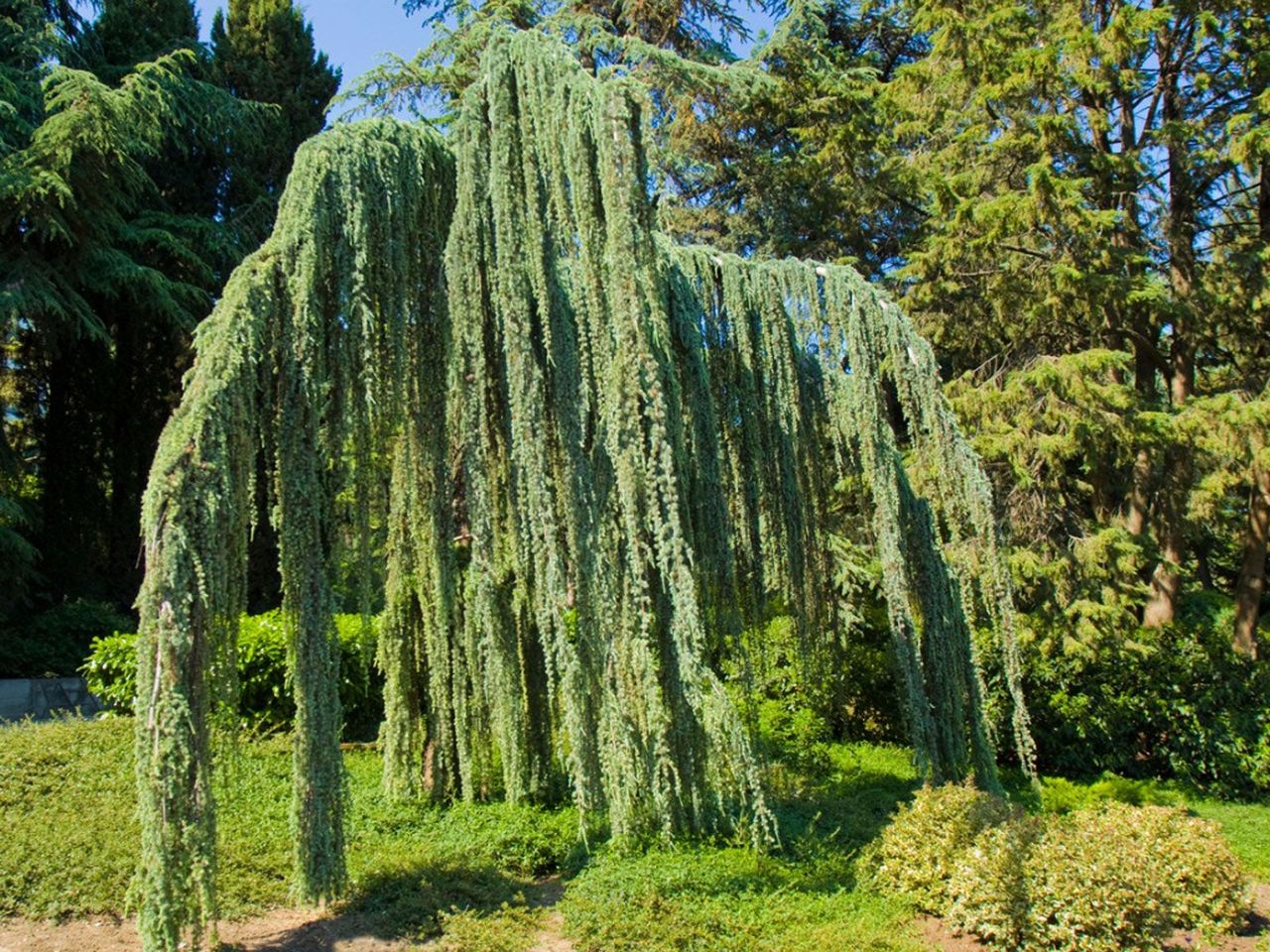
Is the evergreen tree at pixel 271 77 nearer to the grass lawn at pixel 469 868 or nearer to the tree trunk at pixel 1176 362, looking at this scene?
the grass lawn at pixel 469 868

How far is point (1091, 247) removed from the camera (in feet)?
36.2

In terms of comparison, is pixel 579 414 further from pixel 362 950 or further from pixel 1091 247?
pixel 1091 247

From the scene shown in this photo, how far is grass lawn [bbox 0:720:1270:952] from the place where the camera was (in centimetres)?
536

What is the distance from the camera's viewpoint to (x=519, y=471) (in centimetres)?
556

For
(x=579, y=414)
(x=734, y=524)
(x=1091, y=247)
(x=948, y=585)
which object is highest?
(x=1091, y=247)

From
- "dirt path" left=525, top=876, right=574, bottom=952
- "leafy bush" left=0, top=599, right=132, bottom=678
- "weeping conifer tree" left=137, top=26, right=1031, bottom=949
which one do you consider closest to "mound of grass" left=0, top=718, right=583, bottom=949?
"dirt path" left=525, top=876, right=574, bottom=952

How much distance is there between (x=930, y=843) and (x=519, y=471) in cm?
357

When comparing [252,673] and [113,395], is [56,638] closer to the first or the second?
[113,395]

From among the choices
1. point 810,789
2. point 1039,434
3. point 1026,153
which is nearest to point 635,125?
point 810,789

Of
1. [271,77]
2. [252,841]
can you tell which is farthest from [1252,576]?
[271,77]

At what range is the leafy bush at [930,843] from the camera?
6.17m

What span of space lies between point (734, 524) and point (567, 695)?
7.63ft

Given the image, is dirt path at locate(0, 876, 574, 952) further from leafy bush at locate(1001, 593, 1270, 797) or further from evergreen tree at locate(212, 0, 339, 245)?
evergreen tree at locate(212, 0, 339, 245)

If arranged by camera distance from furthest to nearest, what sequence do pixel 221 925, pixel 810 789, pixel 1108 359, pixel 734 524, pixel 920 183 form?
pixel 920 183, pixel 1108 359, pixel 810 789, pixel 734 524, pixel 221 925
